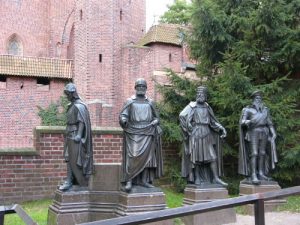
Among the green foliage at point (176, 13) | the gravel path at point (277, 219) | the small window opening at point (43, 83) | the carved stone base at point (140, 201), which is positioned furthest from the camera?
the green foliage at point (176, 13)

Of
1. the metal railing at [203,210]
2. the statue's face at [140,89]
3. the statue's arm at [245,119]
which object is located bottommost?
the metal railing at [203,210]

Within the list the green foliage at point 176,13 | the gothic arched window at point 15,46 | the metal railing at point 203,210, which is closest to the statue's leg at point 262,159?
the metal railing at point 203,210

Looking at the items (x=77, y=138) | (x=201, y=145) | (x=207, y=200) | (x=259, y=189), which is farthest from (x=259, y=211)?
(x=259, y=189)

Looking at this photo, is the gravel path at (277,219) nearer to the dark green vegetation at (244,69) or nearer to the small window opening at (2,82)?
the dark green vegetation at (244,69)

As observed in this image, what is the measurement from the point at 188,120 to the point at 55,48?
24.3 metres

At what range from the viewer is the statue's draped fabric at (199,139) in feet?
24.2

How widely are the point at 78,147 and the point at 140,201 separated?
126cm

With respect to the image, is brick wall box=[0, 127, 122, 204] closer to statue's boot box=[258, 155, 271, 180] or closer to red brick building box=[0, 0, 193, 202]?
statue's boot box=[258, 155, 271, 180]

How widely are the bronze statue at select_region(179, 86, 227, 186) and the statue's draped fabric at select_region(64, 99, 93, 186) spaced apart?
1707 millimetres

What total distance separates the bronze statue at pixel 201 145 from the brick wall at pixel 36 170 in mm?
3986

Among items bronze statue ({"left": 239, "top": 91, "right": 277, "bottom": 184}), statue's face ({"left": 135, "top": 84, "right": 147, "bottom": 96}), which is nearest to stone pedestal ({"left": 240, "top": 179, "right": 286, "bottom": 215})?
bronze statue ({"left": 239, "top": 91, "right": 277, "bottom": 184})

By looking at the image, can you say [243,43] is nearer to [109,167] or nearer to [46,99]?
[109,167]

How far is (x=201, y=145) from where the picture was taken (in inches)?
290

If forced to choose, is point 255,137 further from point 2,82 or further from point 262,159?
point 2,82
